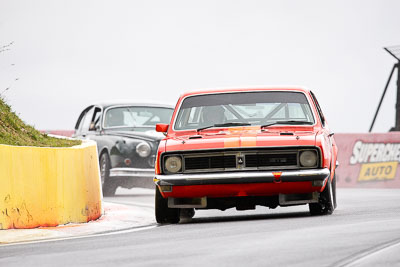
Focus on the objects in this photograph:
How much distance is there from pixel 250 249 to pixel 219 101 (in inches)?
156

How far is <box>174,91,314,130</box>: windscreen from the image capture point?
34.4 ft

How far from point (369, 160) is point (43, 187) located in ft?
47.6

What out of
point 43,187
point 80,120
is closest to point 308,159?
point 43,187

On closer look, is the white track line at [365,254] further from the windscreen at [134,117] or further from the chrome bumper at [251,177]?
the windscreen at [134,117]

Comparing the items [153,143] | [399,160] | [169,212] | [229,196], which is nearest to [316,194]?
[229,196]

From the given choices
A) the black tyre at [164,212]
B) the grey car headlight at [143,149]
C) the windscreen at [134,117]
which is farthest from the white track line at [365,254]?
the windscreen at [134,117]

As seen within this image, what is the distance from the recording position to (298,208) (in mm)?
12062

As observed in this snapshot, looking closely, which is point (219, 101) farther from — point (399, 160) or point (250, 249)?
point (399, 160)

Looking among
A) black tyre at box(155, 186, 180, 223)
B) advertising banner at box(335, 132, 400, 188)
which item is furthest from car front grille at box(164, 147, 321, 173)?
advertising banner at box(335, 132, 400, 188)

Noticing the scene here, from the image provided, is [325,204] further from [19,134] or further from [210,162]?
[19,134]

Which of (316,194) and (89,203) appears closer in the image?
(316,194)

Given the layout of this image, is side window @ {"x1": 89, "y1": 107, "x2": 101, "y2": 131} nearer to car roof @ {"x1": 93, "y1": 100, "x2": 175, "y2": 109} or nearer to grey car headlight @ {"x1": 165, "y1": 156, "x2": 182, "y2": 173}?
car roof @ {"x1": 93, "y1": 100, "x2": 175, "y2": 109}

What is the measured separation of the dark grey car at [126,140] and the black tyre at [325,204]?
6.95m

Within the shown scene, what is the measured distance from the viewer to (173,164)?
377 inches
